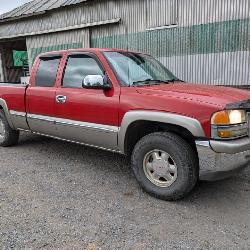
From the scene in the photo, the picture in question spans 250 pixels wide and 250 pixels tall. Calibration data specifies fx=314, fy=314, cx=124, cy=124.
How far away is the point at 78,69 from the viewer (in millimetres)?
4820

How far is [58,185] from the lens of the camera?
4355 millimetres

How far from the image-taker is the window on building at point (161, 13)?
10.3 meters

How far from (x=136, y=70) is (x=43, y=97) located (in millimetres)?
1640

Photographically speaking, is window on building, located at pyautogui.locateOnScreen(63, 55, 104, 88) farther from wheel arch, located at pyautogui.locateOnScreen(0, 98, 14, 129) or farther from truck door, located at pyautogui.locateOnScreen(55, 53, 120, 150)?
wheel arch, located at pyautogui.locateOnScreen(0, 98, 14, 129)

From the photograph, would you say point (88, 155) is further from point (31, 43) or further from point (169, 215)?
point (31, 43)

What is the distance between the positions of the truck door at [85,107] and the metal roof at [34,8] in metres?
9.13

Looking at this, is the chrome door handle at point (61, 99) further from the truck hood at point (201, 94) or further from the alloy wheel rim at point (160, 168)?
the alloy wheel rim at point (160, 168)

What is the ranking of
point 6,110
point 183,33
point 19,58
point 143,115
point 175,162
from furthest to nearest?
point 19,58 → point 183,33 → point 6,110 → point 143,115 → point 175,162

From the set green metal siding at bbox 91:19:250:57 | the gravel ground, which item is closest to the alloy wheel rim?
the gravel ground

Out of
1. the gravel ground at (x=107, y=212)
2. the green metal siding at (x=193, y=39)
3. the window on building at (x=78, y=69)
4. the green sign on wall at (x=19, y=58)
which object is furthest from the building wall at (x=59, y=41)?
the gravel ground at (x=107, y=212)

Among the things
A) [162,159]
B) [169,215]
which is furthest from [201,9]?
[169,215]

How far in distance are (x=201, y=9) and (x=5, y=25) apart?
11456 mm

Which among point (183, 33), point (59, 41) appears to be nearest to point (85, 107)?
point (183, 33)

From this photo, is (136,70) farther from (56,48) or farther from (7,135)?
(56,48)
